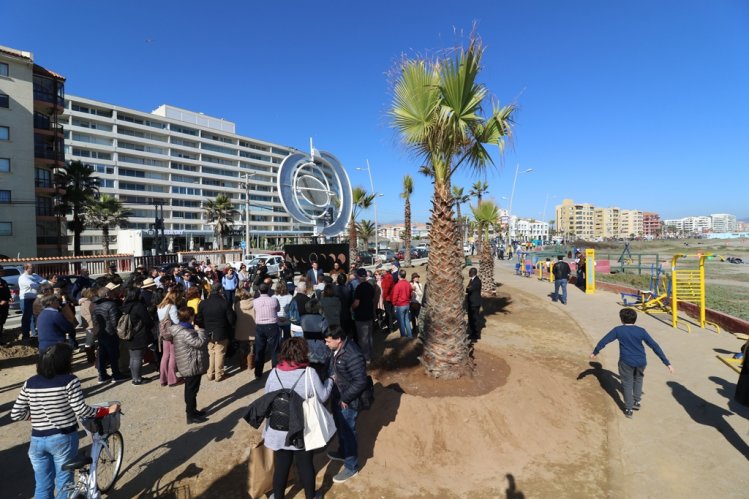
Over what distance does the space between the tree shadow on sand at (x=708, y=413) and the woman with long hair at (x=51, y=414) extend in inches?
274

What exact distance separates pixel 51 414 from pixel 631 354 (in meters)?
6.59

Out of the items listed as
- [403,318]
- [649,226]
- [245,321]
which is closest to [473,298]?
[403,318]

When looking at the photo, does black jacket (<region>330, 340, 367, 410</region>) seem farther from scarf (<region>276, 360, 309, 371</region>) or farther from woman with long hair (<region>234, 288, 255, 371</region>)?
woman with long hair (<region>234, 288, 255, 371</region>)

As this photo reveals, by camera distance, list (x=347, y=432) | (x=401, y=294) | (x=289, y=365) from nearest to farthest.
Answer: (x=289, y=365), (x=347, y=432), (x=401, y=294)

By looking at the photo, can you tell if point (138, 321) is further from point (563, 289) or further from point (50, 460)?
point (563, 289)

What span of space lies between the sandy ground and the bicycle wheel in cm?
15

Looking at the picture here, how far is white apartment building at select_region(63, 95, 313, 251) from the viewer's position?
5650cm

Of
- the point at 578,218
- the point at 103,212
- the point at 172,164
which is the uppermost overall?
the point at 172,164

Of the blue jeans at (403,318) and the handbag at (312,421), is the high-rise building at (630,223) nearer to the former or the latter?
the blue jeans at (403,318)

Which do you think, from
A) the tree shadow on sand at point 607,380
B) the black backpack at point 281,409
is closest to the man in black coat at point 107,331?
the black backpack at point 281,409

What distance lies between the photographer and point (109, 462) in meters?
3.79

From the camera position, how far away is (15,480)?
12.9 ft

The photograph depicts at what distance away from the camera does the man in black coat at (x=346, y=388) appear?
Result: 12.2ft

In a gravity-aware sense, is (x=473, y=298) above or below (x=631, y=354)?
above
